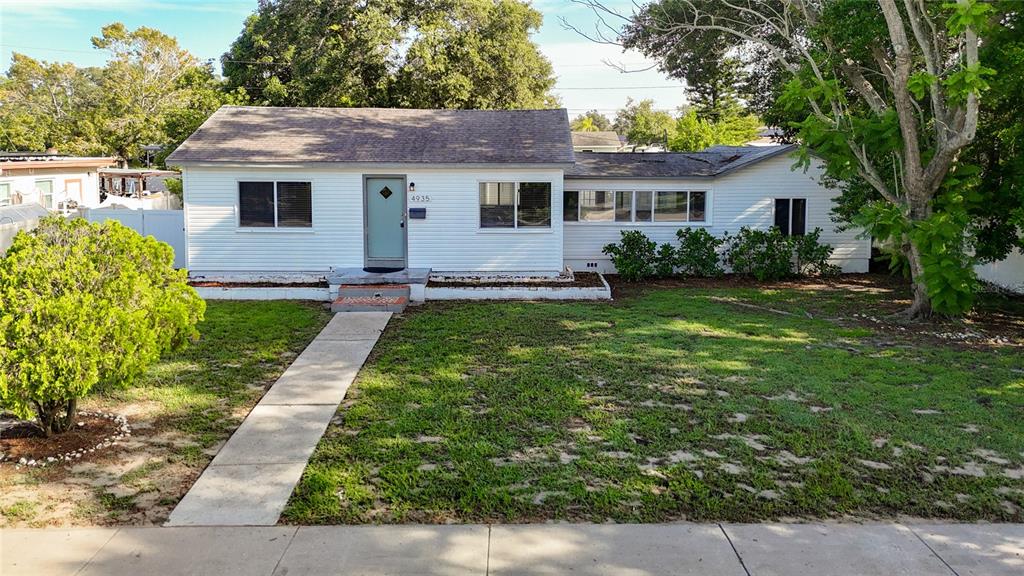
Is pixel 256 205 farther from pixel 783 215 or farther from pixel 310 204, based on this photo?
pixel 783 215

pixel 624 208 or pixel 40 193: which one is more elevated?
pixel 40 193

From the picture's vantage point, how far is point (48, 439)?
23.0 feet

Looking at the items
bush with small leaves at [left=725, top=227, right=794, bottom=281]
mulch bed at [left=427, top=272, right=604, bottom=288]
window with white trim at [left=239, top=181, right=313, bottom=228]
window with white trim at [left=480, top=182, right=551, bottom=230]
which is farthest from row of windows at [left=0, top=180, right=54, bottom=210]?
bush with small leaves at [left=725, top=227, right=794, bottom=281]

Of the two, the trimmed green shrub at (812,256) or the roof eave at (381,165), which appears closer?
the roof eave at (381,165)

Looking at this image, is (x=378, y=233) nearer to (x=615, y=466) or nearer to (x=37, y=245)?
(x=37, y=245)

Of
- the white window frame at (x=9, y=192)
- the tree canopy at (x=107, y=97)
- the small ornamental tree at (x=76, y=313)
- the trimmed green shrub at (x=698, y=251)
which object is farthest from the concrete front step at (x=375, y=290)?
the tree canopy at (x=107, y=97)

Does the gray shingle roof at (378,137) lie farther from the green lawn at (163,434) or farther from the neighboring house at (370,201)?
the green lawn at (163,434)

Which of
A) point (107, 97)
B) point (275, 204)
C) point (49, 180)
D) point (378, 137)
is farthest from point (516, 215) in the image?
point (107, 97)

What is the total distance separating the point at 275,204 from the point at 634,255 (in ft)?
25.3

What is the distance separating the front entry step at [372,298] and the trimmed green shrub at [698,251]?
655 centimetres

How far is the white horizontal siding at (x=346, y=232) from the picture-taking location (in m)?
16.3

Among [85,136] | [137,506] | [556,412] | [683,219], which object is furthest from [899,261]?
[85,136]

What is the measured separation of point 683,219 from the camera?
18.6 m

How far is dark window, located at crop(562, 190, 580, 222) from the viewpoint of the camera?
60.4 ft
